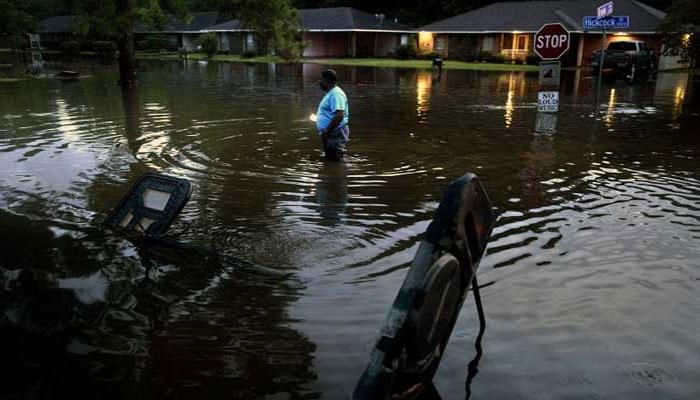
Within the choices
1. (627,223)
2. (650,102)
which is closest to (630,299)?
(627,223)

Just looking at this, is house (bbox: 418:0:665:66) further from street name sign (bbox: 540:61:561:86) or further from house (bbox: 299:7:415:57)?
street name sign (bbox: 540:61:561:86)

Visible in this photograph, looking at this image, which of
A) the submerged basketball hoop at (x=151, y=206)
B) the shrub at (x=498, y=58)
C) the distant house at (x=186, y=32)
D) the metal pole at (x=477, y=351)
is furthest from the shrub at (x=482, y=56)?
the metal pole at (x=477, y=351)

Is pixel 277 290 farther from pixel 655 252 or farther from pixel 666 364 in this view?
pixel 655 252

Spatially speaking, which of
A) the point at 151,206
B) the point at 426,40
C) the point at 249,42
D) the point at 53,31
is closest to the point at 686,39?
the point at 426,40

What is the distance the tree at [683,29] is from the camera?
40.2 metres

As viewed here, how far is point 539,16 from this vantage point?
175 feet

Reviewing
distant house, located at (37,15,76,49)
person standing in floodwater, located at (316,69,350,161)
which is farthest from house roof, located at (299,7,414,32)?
person standing in floodwater, located at (316,69,350,161)

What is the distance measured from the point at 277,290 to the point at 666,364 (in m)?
3.18

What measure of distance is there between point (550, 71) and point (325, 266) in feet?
36.6

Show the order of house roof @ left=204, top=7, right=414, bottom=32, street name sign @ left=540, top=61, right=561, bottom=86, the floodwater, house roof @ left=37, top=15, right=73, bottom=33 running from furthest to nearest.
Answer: house roof @ left=37, top=15, right=73, bottom=33
house roof @ left=204, top=7, right=414, bottom=32
street name sign @ left=540, top=61, right=561, bottom=86
the floodwater

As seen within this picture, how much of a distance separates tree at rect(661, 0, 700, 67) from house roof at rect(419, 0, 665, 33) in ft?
12.9

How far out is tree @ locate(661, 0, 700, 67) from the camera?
40.2 metres

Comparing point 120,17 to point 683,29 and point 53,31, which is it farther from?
point 53,31

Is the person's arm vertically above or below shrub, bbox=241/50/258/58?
below
